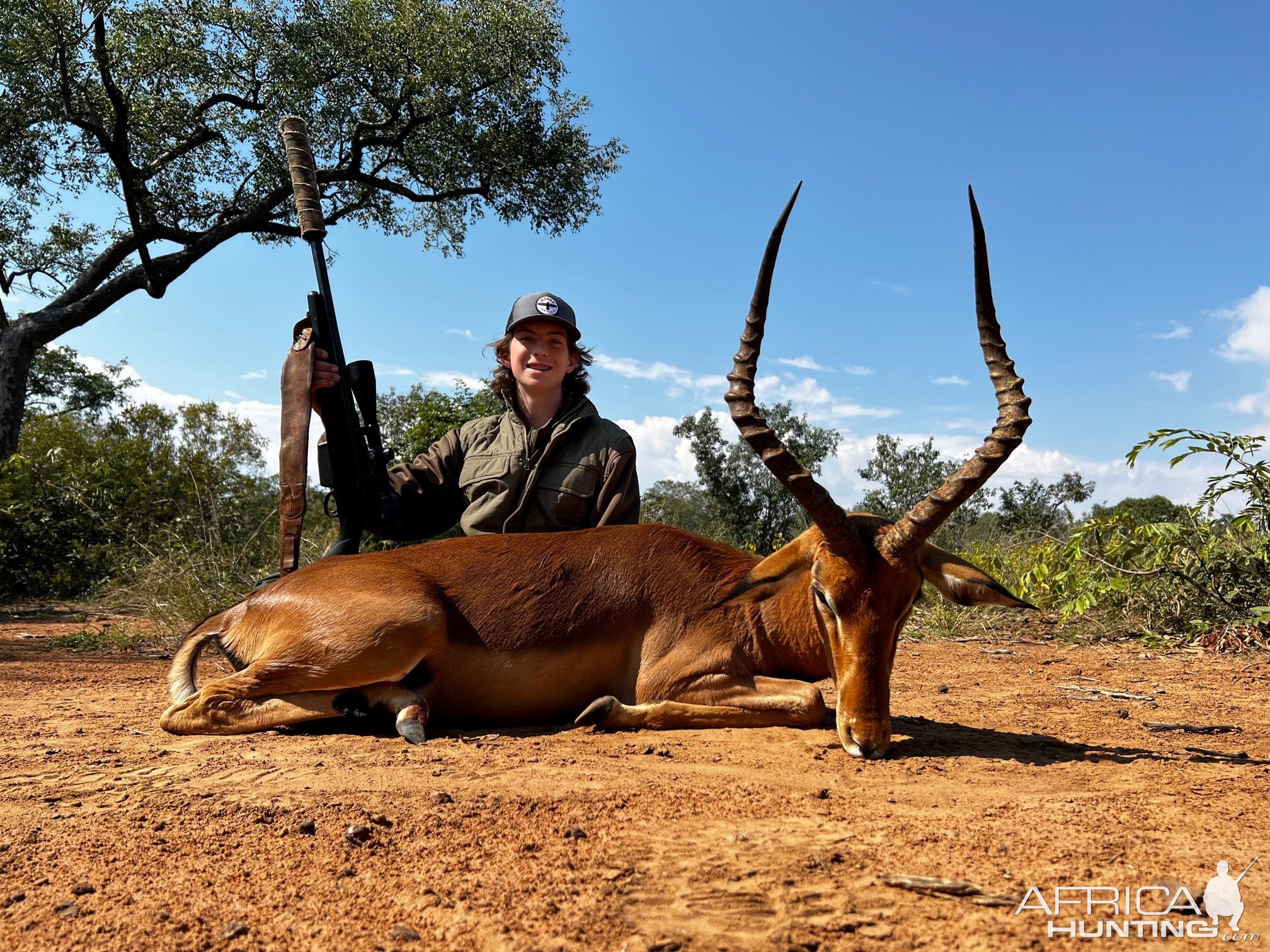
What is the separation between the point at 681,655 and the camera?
5023mm

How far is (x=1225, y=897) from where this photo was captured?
2.46m

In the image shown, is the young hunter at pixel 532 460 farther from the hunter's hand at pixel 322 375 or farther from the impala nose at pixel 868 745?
the impala nose at pixel 868 745

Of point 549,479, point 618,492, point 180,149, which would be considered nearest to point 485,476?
point 549,479

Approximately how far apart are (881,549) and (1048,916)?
87.2 inches

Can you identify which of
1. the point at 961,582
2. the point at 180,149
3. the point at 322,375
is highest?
the point at 180,149

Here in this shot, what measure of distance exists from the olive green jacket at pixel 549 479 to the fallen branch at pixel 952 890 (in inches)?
163

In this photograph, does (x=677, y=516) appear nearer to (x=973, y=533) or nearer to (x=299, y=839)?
(x=973, y=533)

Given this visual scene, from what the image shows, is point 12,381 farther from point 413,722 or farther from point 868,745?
point 868,745

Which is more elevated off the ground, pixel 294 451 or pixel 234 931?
pixel 294 451

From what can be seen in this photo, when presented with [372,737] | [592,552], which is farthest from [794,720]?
[372,737]

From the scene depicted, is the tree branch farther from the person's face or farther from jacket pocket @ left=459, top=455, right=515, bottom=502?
jacket pocket @ left=459, top=455, right=515, bottom=502

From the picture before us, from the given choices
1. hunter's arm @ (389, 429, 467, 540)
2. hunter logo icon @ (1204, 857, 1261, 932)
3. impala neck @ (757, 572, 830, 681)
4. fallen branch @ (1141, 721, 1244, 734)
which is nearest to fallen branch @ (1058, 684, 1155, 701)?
fallen branch @ (1141, 721, 1244, 734)

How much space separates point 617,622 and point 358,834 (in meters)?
2.30

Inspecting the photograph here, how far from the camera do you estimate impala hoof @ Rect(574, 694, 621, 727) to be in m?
4.75
